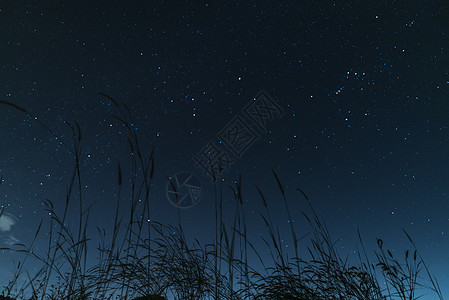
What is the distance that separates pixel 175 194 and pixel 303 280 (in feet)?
3.49

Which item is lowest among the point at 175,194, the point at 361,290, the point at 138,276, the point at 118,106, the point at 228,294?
the point at 361,290

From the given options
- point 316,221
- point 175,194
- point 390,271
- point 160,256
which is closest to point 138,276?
point 160,256

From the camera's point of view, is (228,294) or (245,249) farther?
(245,249)

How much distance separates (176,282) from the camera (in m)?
1.86

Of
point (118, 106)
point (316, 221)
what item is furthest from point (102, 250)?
point (316, 221)

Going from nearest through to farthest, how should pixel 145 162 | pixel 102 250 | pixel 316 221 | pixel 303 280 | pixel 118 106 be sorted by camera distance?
pixel 118 106 → pixel 303 280 → pixel 145 162 → pixel 102 250 → pixel 316 221

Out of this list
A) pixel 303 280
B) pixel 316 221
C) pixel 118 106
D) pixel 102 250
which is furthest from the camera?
pixel 316 221

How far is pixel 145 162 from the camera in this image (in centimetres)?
184

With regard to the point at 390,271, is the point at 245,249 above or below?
above

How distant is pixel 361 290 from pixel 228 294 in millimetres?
822

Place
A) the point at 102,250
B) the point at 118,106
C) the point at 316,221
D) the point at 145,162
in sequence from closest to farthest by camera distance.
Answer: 1. the point at 118,106
2. the point at 145,162
3. the point at 102,250
4. the point at 316,221

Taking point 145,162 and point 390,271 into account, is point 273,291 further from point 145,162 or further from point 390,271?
point 145,162

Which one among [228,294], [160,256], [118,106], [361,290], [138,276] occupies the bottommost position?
[361,290]

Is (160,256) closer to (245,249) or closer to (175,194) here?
(175,194)
